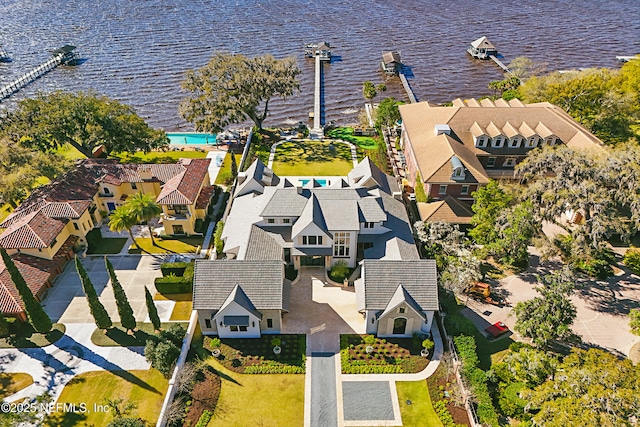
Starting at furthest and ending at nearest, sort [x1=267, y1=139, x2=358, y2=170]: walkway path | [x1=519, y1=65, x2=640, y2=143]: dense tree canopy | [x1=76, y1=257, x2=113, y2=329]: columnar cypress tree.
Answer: [x1=267, y1=139, x2=358, y2=170]: walkway path < [x1=519, y1=65, x2=640, y2=143]: dense tree canopy < [x1=76, y1=257, x2=113, y2=329]: columnar cypress tree

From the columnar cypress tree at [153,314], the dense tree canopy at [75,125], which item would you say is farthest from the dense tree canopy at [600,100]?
the columnar cypress tree at [153,314]

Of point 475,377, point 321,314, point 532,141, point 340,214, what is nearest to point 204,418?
point 321,314

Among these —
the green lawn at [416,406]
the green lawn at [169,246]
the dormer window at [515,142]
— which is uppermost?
the dormer window at [515,142]

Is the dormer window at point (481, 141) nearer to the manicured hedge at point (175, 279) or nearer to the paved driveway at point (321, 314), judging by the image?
the paved driveway at point (321, 314)

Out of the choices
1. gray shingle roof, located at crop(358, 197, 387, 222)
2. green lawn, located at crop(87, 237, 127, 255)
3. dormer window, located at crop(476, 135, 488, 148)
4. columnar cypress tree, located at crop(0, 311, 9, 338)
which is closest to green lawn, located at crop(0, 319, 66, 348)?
columnar cypress tree, located at crop(0, 311, 9, 338)

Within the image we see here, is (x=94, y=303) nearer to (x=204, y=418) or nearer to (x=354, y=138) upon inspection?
(x=204, y=418)

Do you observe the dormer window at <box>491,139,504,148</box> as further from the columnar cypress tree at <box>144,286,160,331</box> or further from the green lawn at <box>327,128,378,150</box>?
the columnar cypress tree at <box>144,286,160,331</box>
